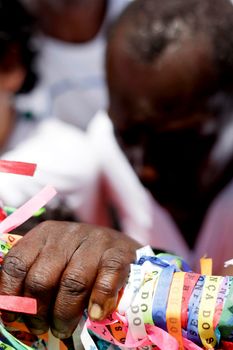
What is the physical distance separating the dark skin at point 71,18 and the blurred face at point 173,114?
2.29 ft

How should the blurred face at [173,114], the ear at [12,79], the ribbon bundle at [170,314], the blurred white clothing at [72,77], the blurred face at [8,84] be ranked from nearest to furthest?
the ribbon bundle at [170,314] → the blurred face at [173,114] → the blurred face at [8,84] → the ear at [12,79] → the blurred white clothing at [72,77]

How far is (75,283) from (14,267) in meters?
0.06

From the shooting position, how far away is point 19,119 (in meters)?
2.13

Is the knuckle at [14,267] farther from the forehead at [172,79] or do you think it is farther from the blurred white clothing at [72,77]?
the blurred white clothing at [72,77]

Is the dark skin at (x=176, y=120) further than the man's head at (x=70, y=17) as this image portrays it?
No

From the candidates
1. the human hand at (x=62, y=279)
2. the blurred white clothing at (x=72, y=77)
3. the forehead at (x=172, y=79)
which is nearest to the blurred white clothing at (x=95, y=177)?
the forehead at (x=172, y=79)

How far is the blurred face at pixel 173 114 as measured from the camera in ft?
5.69

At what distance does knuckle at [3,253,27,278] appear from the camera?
75 cm

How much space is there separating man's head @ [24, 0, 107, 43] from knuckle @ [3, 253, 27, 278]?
1.75 m

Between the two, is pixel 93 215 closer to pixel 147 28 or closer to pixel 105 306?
pixel 147 28

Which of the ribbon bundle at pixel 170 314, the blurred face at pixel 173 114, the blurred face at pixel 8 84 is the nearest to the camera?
the ribbon bundle at pixel 170 314

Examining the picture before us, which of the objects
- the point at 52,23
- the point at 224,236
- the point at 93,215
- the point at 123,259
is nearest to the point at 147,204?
the point at 93,215

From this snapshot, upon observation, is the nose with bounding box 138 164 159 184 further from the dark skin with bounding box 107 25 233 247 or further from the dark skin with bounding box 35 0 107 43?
the dark skin with bounding box 35 0 107 43

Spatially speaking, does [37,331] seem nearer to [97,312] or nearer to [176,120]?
[97,312]
